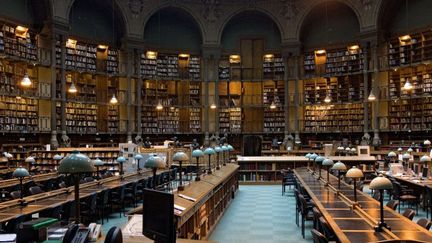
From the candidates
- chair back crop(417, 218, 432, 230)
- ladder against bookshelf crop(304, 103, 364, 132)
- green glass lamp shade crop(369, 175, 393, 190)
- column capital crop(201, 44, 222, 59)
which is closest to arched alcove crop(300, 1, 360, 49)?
ladder against bookshelf crop(304, 103, 364, 132)

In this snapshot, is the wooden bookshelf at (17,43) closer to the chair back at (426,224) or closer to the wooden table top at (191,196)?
the wooden table top at (191,196)

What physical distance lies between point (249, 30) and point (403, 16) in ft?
26.9

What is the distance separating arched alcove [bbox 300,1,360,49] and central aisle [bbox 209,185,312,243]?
12.7 metres

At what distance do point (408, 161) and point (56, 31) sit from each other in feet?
48.7

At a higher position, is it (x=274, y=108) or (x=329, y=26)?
(x=329, y=26)

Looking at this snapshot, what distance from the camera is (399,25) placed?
22250 mm

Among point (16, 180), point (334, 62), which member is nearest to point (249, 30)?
point (334, 62)

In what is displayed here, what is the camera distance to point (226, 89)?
25547 mm

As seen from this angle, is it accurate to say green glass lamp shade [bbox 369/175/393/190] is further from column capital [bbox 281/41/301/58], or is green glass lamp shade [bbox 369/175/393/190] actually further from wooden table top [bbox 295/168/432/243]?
column capital [bbox 281/41/301/58]

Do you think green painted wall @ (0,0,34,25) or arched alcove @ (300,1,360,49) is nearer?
green painted wall @ (0,0,34,25)

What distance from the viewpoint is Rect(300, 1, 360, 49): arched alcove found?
24.1m

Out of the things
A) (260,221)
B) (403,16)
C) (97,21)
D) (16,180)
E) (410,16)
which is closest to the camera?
(260,221)

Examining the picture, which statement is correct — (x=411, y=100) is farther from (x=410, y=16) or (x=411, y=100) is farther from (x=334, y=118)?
(x=410, y=16)

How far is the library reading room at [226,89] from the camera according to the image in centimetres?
1650
